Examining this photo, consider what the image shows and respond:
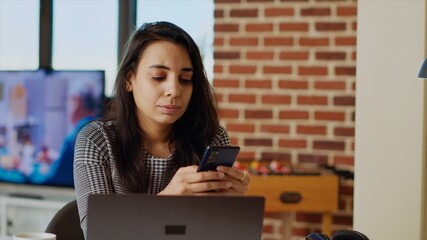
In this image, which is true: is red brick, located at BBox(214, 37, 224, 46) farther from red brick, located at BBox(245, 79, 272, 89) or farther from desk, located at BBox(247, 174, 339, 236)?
desk, located at BBox(247, 174, 339, 236)

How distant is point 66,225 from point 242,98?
155cm

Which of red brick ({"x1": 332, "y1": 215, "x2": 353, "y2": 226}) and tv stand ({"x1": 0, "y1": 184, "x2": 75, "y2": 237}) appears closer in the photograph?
red brick ({"x1": 332, "y1": 215, "x2": 353, "y2": 226})

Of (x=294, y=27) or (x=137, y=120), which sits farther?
(x=294, y=27)

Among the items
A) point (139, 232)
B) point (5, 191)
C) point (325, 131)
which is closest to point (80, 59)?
point (5, 191)

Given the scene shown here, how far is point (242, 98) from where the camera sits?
10.5 ft

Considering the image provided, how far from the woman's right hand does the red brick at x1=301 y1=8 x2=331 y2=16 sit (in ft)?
5.79

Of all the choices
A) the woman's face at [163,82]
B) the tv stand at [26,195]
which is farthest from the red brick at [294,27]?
the tv stand at [26,195]

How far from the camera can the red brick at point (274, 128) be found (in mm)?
3156

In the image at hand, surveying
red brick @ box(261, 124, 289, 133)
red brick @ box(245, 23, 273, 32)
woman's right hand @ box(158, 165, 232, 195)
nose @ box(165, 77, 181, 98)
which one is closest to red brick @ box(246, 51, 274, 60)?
red brick @ box(245, 23, 273, 32)

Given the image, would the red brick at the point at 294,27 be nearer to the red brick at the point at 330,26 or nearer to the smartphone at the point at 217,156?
the red brick at the point at 330,26

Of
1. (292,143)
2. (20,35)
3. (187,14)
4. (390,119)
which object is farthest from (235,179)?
(20,35)

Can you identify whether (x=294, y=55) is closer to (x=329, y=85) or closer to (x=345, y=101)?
(x=329, y=85)

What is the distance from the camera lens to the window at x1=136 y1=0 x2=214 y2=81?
380 cm

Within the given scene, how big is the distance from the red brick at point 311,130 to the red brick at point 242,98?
264 millimetres
